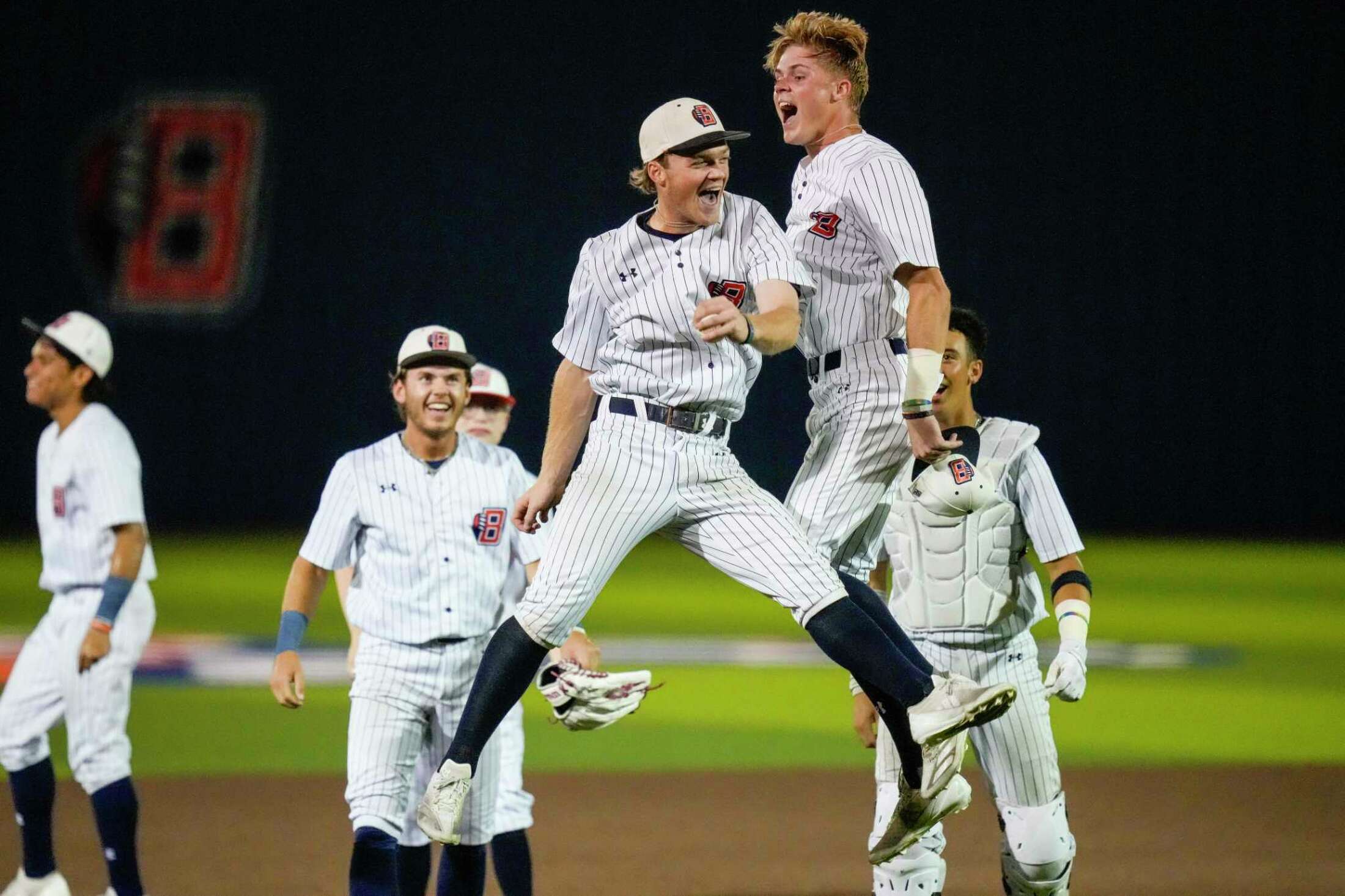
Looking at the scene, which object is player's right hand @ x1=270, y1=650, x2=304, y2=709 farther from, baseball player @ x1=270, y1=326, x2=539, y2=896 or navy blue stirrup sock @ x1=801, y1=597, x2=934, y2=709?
navy blue stirrup sock @ x1=801, y1=597, x2=934, y2=709

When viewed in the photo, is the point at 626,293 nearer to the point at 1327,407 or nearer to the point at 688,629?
the point at 688,629

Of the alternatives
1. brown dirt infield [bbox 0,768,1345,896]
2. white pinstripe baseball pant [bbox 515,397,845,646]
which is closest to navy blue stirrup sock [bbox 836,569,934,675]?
white pinstripe baseball pant [bbox 515,397,845,646]

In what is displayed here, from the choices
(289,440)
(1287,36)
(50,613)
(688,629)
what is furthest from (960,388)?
(1287,36)

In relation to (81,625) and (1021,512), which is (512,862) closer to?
(81,625)

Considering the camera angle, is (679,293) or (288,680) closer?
(679,293)

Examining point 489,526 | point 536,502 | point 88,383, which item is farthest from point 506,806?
point 88,383

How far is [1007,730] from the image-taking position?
455 cm

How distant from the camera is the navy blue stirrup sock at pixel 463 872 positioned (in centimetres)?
490

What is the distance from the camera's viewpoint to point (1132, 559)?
729 inches

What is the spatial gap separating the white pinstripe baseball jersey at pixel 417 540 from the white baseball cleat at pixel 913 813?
1.62 metres

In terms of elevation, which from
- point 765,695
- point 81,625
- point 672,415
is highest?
point 672,415

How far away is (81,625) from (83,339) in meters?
1.12

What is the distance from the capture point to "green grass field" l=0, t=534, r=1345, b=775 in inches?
335

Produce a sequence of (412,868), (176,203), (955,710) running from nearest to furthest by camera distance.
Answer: (955,710) < (412,868) < (176,203)
